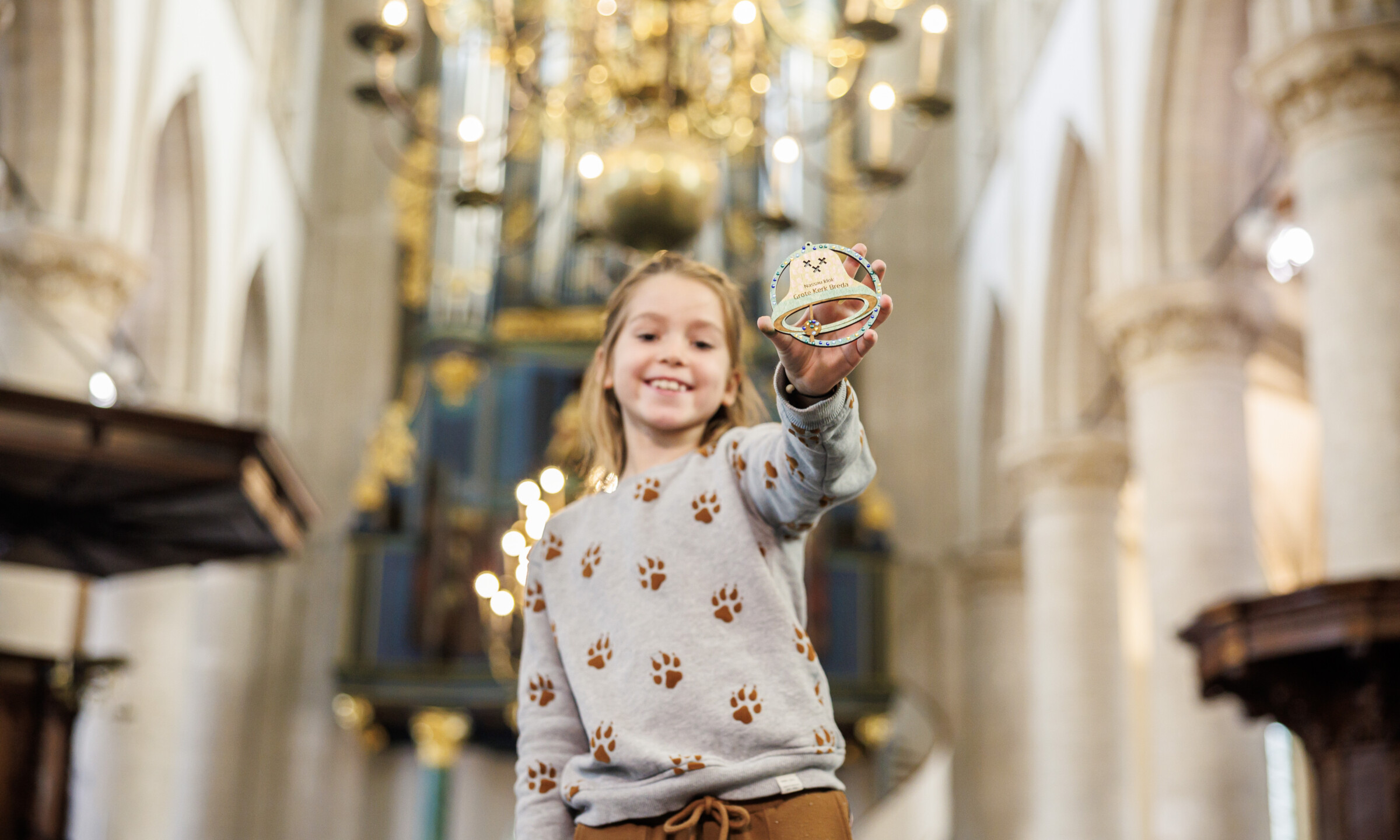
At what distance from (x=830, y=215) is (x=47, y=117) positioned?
25.1ft

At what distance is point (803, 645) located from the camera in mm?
2131

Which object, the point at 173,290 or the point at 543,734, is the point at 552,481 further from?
the point at 173,290

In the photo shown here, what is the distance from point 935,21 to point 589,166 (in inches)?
71.9

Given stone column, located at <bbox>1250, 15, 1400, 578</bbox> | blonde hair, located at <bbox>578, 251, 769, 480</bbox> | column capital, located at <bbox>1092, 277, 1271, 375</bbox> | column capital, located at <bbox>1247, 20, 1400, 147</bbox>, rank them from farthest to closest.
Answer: column capital, located at <bbox>1092, 277, 1271, 375</bbox>, column capital, located at <bbox>1247, 20, 1400, 147</bbox>, stone column, located at <bbox>1250, 15, 1400, 578</bbox>, blonde hair, located at <bbox>578, 251, 769, 480</bbox>

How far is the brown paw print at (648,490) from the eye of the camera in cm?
221

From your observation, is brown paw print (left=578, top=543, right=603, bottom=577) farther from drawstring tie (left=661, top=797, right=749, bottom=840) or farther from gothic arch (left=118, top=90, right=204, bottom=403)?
gothic arch (left=118, top=90, right=204, bottom=403)

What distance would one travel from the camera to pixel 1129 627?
18.8m

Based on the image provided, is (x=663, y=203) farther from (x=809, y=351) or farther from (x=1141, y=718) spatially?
(x=1141, y=718)

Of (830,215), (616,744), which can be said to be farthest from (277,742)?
(616,744)

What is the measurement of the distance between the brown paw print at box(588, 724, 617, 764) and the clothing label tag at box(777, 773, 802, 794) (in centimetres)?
22

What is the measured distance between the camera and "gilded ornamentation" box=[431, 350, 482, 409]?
15.4 metres

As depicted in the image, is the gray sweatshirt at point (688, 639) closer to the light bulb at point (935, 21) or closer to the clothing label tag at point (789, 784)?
the clothing label tag at point (789, 784)

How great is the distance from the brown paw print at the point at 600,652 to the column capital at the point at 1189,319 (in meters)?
7.85

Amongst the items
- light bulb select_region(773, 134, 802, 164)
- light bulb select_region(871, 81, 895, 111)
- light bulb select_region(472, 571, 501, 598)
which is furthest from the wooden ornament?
light bulb select_region(472, 571, 501, 598)
